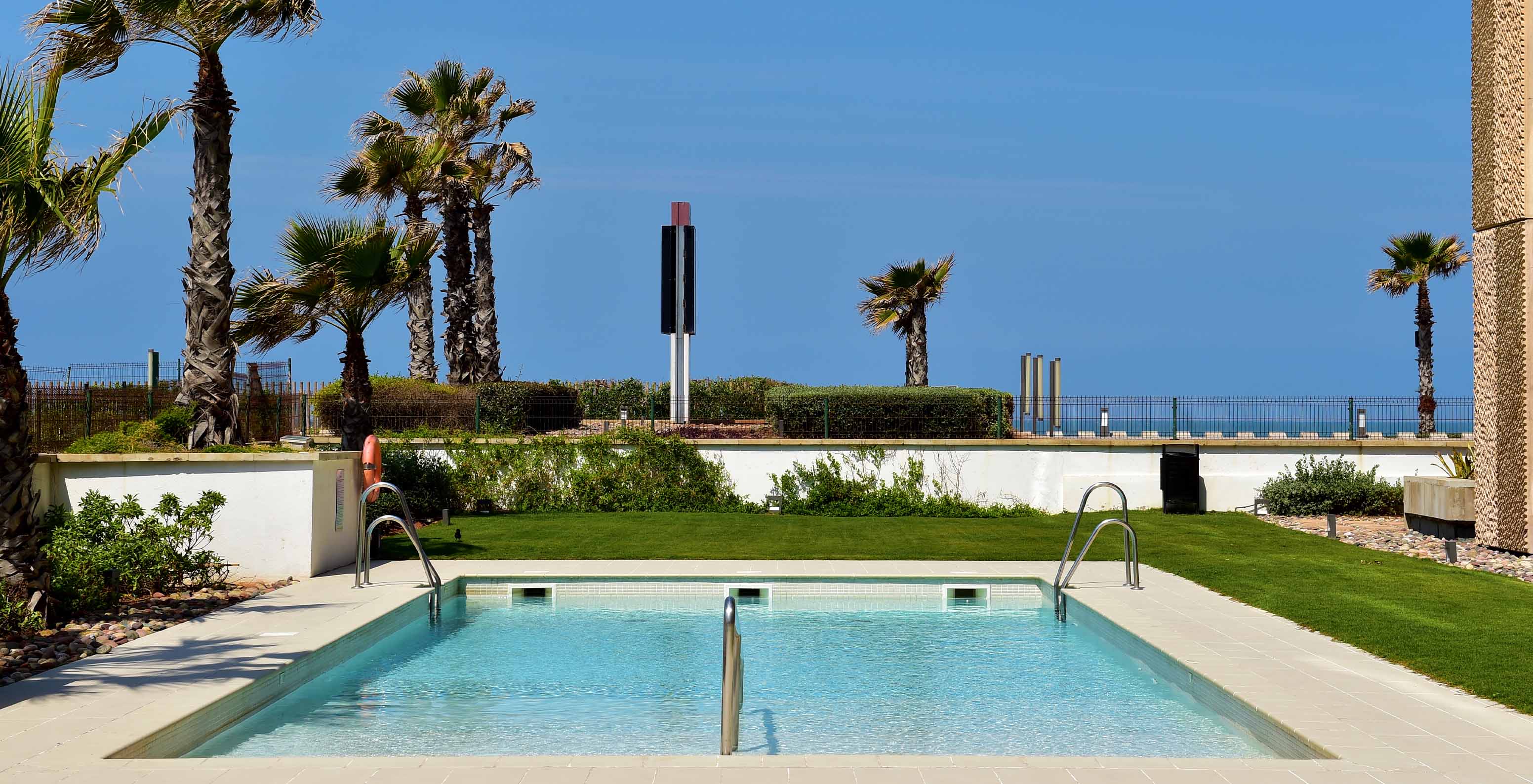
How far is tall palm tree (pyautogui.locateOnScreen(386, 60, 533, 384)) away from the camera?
89.6 ft

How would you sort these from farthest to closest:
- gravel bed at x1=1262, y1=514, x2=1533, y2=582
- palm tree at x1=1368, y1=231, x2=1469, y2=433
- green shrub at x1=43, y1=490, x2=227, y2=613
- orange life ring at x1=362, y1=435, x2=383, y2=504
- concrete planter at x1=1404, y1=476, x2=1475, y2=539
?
palm tree at x1=1368, y1=231, x2=1469, y2=433 < concrete planter at x1=1404, y1=476, x2=1475, y2=539 < orange life ring at x1=362, y1=435, x2=383, y2=504 < gravel bed at x1=1262, y1=514, x2=1533, y2=582 < green shrub at x1=43, y1=490, x2=227, y2=613

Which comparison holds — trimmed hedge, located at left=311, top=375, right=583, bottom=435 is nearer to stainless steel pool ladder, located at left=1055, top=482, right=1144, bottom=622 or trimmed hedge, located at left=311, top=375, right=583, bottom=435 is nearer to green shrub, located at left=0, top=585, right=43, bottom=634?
green shrub, located at left=0, top=585, right=43, bottom=634

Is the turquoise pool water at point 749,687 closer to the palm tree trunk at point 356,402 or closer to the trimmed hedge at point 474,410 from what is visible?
the palm tree trunk at point 356,402

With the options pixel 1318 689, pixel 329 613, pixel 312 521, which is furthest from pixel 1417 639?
pixel 312 521

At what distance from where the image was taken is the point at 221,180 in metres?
15.6

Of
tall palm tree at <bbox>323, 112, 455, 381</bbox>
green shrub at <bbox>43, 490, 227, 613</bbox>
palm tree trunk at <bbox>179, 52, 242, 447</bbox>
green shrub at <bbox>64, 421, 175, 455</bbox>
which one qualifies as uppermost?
tall palm tree at <bbox>323, 112, 455, 381</bbox>

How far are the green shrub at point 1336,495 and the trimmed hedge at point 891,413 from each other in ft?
15.7

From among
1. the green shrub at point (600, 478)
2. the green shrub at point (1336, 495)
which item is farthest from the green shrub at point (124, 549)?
the green shrub at point (1336, 495)

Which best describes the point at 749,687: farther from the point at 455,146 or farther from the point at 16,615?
the point at 455,146

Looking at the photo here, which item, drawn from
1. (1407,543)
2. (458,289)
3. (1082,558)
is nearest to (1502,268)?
(1407,543)

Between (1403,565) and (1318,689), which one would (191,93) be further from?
(1403,565)

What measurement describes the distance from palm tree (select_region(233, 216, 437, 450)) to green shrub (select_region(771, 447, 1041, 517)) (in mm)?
7402

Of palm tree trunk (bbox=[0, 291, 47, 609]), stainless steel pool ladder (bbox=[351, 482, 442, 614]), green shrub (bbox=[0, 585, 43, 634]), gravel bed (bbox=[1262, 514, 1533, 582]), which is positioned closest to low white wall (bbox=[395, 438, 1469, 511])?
gravel bed (bbox=[1262, 514, 1533, 582])

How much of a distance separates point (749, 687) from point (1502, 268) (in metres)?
11.5
